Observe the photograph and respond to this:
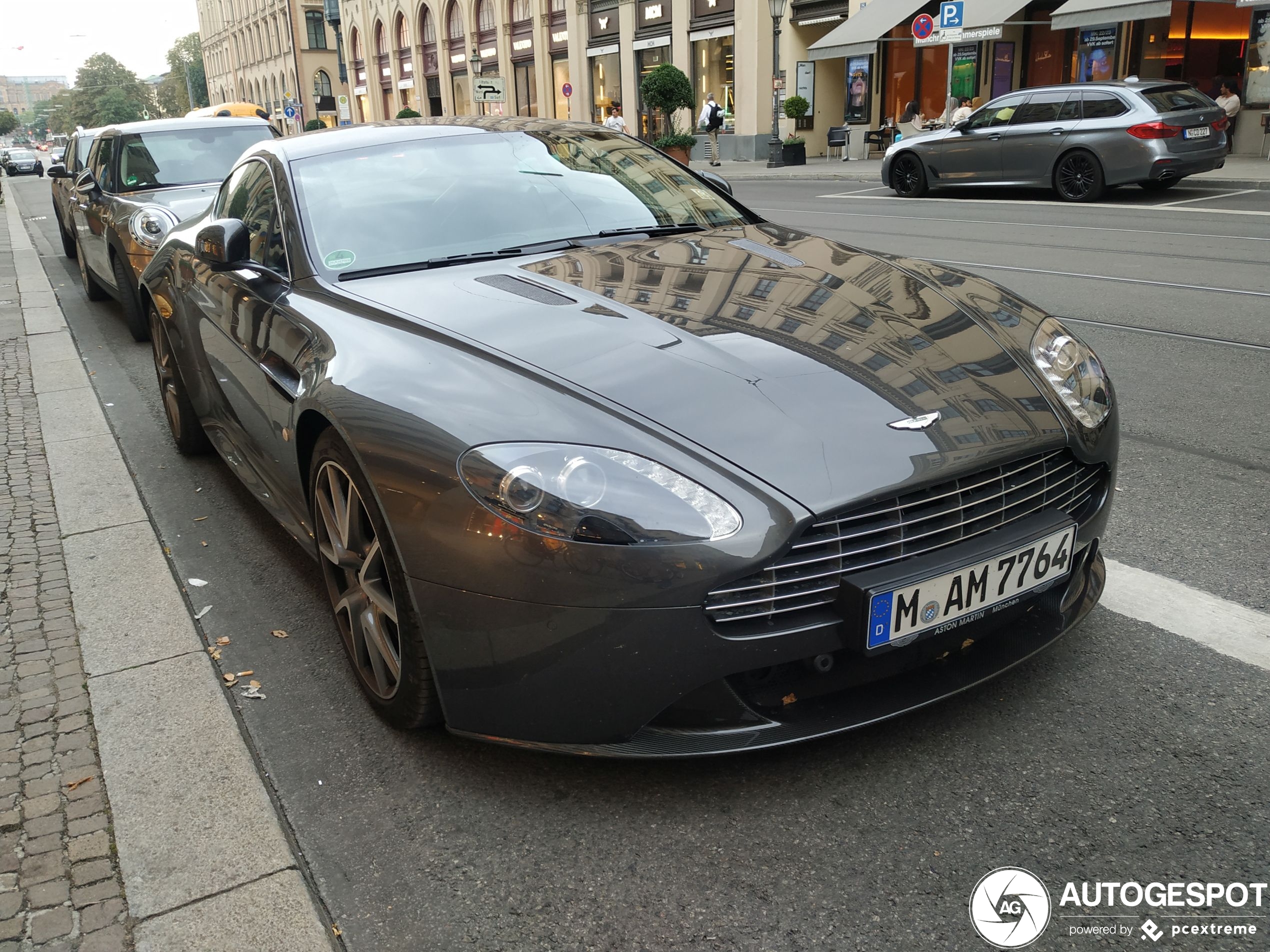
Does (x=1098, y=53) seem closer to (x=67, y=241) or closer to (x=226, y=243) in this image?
(x=67, y=241)

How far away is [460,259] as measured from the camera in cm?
332

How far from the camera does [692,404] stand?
227cm

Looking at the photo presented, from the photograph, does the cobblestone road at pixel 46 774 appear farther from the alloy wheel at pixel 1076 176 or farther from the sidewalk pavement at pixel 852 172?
the alloy wheel at pixel 1076 176

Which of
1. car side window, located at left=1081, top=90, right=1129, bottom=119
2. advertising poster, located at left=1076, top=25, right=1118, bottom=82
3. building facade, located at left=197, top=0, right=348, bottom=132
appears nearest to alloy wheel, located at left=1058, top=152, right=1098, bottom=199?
car side window, located at left=1081, top=90, right=1129, bottom=119

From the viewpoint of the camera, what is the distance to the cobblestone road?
2.10 metres

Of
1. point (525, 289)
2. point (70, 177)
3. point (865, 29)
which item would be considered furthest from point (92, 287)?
point (865, 29)

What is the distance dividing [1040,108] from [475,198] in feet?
45.6

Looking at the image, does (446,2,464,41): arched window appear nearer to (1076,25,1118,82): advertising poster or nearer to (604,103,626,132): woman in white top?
(604,103,626,132): woman in white top

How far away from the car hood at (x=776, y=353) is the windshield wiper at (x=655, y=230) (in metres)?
0.30

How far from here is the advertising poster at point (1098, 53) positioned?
74.9ft

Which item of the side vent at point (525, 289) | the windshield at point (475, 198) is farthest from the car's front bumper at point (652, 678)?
the windshield at point (475, 198)

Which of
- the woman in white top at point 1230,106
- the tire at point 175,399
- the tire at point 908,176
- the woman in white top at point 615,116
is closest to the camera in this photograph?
the tire at point 175,399

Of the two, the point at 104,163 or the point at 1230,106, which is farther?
the point at 1230,106

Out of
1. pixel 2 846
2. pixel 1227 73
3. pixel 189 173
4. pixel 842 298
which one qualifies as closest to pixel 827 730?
pixel 842 298
